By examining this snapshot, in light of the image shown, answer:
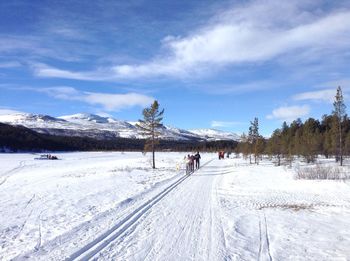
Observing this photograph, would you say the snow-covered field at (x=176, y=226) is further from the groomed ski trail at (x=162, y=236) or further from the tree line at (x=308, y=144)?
the tree line at (x=308, y=144)

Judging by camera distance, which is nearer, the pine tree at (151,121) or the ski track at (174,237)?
the ski track at (174,237)

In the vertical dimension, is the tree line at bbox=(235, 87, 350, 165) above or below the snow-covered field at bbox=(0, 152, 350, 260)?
above

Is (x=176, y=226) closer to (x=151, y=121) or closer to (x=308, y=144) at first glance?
(x=151, y=121)

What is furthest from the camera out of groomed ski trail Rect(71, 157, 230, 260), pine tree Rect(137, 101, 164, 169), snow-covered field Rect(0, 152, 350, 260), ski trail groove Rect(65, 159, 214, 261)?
pine tree Rect(137, 101, 164, 169)

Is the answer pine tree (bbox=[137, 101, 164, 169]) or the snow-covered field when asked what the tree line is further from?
the snow-covered field

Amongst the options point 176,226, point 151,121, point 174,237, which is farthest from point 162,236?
point 151,121

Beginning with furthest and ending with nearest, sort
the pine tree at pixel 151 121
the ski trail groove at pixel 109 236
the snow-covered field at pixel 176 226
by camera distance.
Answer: the pine tree at pixel 151 121 < the snow-covered field at pixel 176 226 < the ski trail groove at pixel 109 236

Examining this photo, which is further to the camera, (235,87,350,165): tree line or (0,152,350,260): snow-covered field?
(235,87,350,165): tree line

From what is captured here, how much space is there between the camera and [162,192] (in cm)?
1764

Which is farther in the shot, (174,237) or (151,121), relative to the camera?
(151,121)

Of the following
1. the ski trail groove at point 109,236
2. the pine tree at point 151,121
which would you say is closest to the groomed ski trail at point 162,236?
the ski trail groove at point 109,236

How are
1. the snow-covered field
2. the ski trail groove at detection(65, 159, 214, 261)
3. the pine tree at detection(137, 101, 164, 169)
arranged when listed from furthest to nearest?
the pine tree at detection(137, 101, 164, 169) < the snow-covered field < the ski trail groove at detection(65, 159, 214, 261)

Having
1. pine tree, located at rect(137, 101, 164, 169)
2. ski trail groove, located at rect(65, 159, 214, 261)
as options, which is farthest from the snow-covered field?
pine tree, located at rect(137, 101, 164, 169)

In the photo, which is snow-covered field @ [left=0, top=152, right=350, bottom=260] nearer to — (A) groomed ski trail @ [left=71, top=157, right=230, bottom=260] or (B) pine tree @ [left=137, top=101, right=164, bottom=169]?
(A) groomed ski trail @ [left=71, top=157, right=230, bottom=260]
